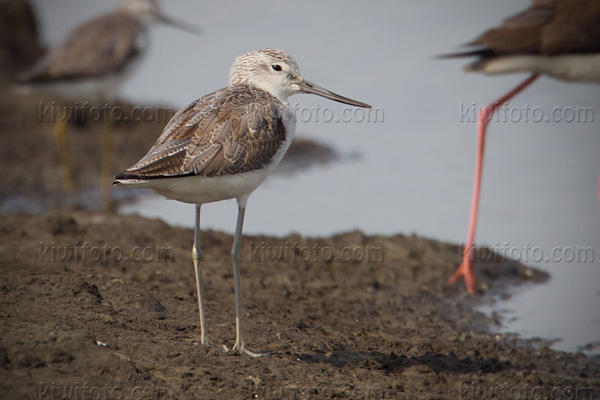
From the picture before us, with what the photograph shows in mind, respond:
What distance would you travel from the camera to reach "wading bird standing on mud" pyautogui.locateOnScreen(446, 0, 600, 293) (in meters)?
8.45

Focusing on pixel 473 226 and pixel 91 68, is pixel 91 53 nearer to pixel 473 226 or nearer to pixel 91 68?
pixel 91 68

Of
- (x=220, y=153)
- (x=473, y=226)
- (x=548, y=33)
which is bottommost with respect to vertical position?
(x=473, y=226)

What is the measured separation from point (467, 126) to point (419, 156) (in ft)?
5.42

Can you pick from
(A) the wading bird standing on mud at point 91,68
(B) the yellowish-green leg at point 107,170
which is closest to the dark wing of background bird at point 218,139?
(B) the yellowish-green leg at point 107,170

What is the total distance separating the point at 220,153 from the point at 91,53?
679cm

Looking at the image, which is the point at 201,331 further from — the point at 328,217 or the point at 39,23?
the point at 39,23

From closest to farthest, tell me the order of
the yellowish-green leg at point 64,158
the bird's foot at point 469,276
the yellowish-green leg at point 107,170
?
1. the bird's foot at point 469,276
2. the yellowish-green leg at point 107,170
3. the yellowish-green leg at point 64,158

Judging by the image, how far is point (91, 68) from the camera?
37.6 ft

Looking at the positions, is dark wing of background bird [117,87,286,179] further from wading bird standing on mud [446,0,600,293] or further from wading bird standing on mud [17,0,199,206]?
wading bird standing on mud [17,0,199,206]

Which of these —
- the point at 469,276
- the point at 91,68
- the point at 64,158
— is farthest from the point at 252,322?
the point at 91,68

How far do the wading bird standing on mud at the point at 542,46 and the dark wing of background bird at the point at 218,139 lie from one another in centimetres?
331

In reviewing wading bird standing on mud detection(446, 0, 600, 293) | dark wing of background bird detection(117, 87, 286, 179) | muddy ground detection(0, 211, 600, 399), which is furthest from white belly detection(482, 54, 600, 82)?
dark wing of background bird detection(117, 87, 286, 179)

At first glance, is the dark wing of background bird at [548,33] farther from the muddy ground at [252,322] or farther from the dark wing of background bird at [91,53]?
the dark wing of background bird at [91,53]

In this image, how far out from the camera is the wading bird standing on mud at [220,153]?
212 inches
